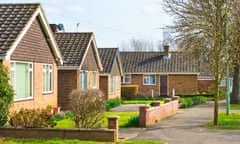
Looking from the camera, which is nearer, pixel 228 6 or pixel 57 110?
pixel 228 6

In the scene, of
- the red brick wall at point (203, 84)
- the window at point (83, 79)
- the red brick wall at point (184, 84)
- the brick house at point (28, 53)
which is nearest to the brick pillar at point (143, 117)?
the brick house at point (28, 53)

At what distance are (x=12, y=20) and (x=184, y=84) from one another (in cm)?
3688

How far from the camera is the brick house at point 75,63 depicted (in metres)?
29.7

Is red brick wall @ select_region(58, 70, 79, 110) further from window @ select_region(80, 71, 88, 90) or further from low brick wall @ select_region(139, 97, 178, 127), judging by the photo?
low brick wall @ select_region(139, 97, 178, 127)

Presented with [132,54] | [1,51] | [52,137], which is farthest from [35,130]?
[132,54]

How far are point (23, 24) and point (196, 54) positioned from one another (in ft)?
60.0

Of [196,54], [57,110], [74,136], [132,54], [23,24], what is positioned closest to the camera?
[74,136]

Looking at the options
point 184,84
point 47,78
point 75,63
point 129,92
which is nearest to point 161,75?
point 184,84

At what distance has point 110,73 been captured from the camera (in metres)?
41.7

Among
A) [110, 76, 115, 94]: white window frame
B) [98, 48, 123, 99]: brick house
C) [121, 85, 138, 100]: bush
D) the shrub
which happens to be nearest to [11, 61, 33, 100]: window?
the shrub

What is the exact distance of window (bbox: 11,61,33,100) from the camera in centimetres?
2058

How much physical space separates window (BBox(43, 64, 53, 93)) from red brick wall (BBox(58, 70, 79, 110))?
10.3 ft

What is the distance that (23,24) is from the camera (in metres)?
21.3

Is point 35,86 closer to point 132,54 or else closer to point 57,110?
point 57,110
